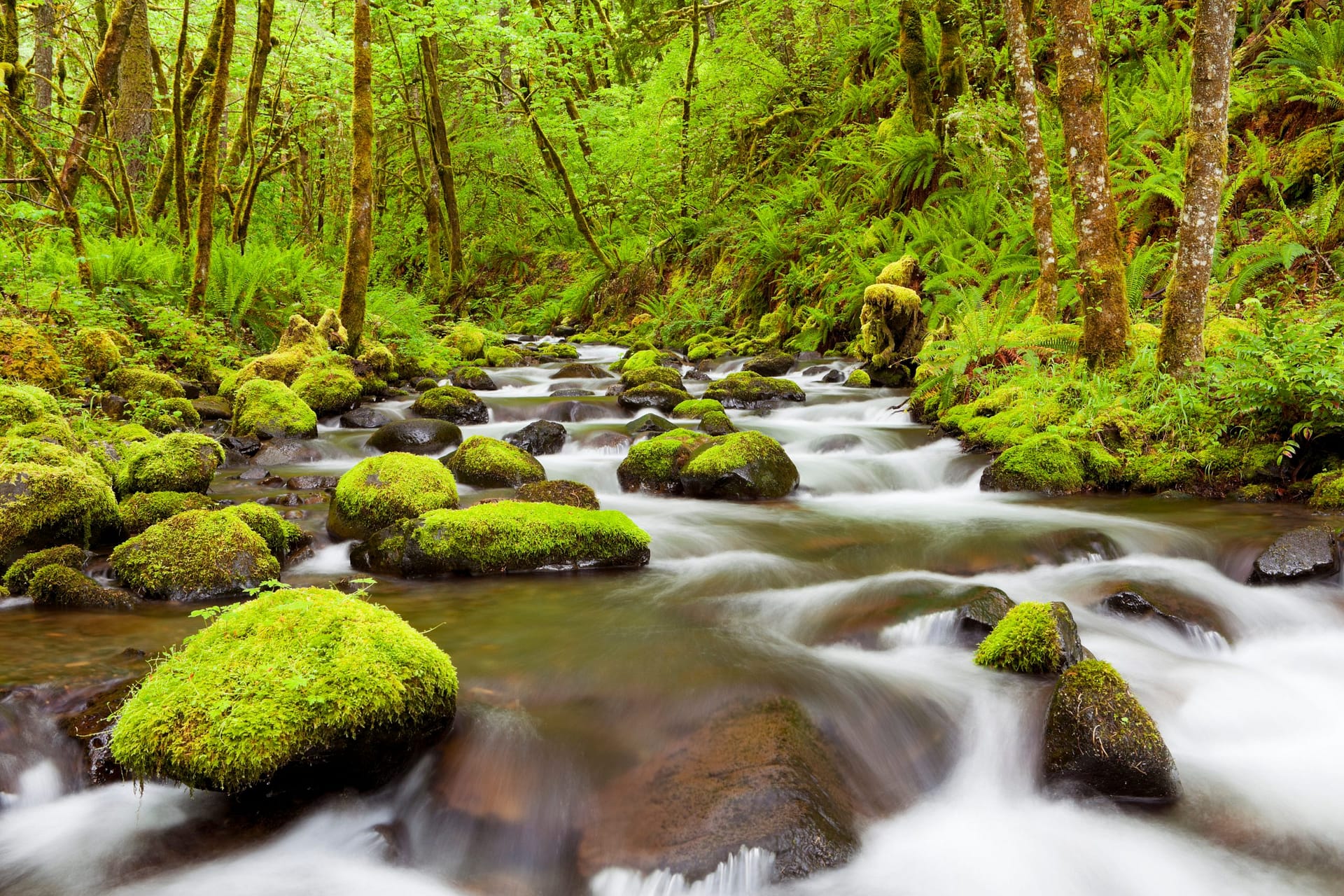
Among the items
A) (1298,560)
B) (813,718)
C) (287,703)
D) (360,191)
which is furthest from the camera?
(360,191)

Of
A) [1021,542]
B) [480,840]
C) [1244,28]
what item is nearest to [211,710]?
[480,840]

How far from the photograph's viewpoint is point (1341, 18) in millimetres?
9031

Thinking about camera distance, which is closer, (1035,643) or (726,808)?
(726,808)

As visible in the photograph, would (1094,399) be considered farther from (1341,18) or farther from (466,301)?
(466,301)

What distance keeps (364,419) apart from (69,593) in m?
5.55

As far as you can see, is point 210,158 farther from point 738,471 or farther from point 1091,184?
point 1091,184

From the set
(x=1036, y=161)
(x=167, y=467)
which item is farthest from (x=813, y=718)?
(x=1036, y=161)

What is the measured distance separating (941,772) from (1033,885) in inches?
24.7

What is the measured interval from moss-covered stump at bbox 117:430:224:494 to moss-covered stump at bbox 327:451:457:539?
43.8 inches

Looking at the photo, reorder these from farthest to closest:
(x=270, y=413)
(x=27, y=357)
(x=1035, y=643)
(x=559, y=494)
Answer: (x=270, y=413), (x=27, y=357), (x=559, y=494), (x=1035, y=643)

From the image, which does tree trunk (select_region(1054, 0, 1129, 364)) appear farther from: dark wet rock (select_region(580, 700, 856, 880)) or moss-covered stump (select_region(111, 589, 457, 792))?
moss-covered stump (select_region(111, 589, 457, 792))

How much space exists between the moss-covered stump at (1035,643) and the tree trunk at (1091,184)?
4194 mm

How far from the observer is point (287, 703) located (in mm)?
2734

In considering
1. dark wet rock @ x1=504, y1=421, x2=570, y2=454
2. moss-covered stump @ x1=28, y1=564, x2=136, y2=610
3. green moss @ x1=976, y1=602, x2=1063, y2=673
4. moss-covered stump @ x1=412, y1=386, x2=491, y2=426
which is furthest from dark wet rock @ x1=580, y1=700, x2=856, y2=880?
moss-covered stump @ x1=412, y1=386, x2=491, y2=426
